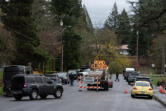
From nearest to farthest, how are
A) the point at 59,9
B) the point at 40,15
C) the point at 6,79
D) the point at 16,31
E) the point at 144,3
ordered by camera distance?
1. the point at 144,3
2. the point at 6,79
3. the point at 16,31
4. the point at 40,15
5. the point at 59,9

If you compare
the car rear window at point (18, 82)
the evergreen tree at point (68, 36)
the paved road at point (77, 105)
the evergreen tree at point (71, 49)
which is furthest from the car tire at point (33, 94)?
the evergreen tree at point (68, 36)

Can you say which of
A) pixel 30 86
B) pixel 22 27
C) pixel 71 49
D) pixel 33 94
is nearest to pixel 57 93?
pixel 33 94

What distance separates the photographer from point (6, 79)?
30.8 m

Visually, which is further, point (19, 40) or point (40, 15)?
point (40, 15)

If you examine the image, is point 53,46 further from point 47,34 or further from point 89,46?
point 89,46

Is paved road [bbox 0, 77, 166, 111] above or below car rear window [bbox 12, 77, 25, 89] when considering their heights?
below

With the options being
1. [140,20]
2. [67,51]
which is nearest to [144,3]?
[140,20]

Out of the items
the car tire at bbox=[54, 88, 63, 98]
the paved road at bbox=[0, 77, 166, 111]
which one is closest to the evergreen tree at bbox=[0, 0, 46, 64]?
the car tire at bbox=[54, 88, 63, 98]

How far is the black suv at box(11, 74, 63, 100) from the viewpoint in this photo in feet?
83.4

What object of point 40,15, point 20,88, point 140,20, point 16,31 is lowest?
point 20,88

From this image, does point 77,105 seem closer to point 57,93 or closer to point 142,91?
point 57,93

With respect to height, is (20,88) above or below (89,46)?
below

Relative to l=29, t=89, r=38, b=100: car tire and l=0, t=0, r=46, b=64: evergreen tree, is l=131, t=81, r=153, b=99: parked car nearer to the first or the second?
l=29, t=89, r=38, b=100: car tire

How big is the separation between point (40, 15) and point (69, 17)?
11.2m
